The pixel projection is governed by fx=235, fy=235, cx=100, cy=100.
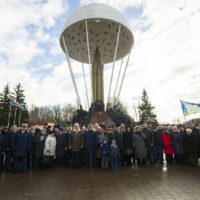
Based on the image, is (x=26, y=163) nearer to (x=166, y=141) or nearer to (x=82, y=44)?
(x=166, y=141)

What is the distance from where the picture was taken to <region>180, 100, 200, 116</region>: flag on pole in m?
16.0

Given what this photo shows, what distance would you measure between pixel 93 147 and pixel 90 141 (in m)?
0.26

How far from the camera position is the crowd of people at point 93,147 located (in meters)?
8.80

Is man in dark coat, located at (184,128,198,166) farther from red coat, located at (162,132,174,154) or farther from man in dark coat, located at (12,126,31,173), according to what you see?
man in dark coat, located at (12,126,31,173)

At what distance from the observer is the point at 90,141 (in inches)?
361

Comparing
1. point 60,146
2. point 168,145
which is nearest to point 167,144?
point 168,145

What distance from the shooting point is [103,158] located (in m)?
8.95

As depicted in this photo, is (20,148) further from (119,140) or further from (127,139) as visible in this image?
(127,139)

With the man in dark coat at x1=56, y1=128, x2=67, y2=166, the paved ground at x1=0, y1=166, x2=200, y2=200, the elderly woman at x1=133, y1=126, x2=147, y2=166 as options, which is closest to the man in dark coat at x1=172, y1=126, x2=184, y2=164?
the elderly woman at x1=133, y1=126, x2=147, y2=166

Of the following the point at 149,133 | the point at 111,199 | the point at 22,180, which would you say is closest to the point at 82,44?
the point at 149,133

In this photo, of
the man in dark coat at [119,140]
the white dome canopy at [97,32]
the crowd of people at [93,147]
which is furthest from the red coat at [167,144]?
the white dome canopy at [97,32]

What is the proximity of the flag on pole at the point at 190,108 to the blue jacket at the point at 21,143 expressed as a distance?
36.9 feet

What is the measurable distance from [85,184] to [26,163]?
3908 mm

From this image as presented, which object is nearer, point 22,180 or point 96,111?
point 22,180
